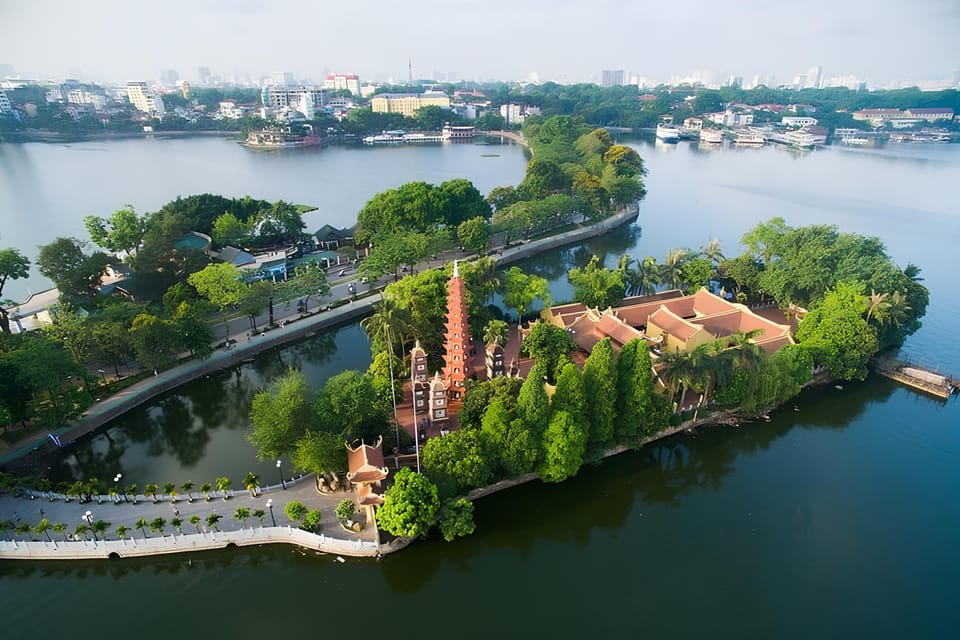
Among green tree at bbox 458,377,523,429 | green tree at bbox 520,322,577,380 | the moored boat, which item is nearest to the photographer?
green tree at bbox 458,377,523,429

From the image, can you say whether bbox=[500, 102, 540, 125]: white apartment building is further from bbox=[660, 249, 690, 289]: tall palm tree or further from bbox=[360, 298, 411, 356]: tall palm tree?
bbox=[360, 298, 411, 356]: tall palm tree

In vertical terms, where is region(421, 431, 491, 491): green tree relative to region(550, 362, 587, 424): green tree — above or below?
below

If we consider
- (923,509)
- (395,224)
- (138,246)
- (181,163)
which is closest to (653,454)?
(923,509)

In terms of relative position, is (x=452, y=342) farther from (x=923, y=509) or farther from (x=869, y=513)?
(x=923, y=509)

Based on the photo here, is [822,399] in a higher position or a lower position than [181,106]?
lower

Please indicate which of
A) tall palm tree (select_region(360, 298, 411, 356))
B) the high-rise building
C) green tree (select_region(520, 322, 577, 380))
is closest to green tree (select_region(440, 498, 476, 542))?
tall palm tree (select_region(360, 298, 411, 356))
